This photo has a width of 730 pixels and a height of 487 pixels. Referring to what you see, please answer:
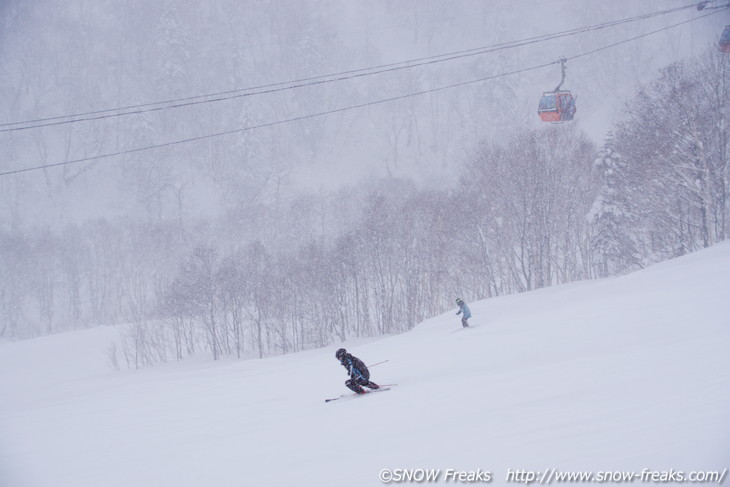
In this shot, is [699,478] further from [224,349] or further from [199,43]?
[199,43]

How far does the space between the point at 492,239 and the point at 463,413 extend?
131 feet

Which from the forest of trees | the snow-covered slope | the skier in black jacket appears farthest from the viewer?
the forest of trees

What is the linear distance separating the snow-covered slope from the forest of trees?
17.5 meters

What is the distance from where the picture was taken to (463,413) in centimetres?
834

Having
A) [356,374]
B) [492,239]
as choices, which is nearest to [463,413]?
[356,374]

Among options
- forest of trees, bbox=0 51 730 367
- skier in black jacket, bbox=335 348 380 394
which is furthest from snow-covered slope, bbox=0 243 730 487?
forest of trees, bbox=0 51 730 367

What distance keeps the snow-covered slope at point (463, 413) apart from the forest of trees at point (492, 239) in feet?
57.4

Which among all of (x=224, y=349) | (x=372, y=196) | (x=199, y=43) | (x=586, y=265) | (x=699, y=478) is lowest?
(x=224, y=349)

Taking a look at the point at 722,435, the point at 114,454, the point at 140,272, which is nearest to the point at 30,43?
the point at 140,272

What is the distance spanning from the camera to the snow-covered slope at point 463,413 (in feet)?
19.8

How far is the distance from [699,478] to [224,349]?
43.1m

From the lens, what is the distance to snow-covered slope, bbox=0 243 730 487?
603 centimetres

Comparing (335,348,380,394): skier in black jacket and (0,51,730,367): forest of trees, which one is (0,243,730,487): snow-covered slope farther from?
(0,51,730,367): forest of trees

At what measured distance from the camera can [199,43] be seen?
110 meters
